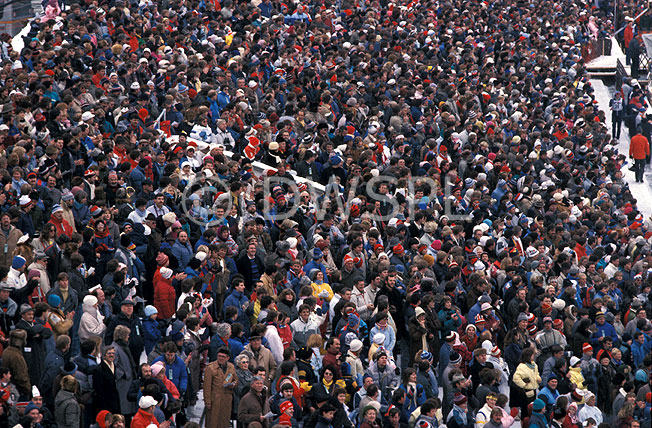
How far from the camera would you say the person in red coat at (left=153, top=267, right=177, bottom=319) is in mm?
15312

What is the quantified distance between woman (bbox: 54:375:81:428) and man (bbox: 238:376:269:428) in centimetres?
189

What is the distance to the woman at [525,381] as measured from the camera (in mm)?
15383

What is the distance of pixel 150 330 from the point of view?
47.2 feet

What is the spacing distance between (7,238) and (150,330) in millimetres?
2683

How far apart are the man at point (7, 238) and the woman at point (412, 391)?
5.62 metres

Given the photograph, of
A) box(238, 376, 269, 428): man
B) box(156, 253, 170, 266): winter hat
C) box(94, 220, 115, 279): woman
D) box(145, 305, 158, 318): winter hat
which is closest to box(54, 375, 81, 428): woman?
box(238, 376, 269, 428): man

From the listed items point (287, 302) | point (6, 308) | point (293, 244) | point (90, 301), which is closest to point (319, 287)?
point (287, 302)

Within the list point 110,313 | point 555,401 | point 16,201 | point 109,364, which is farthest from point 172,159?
point 555,401

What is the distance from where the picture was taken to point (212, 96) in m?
22.2

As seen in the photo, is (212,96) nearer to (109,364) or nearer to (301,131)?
(301,131)

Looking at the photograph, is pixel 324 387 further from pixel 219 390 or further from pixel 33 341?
pixel 33 341

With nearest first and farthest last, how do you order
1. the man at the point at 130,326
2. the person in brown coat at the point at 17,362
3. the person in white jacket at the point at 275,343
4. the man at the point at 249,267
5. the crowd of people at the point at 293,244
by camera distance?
1. the person in brown coat at the point at 17,362
2. the crowd of people at the point at 293,244
3. the man at the point at 130,326
4. the person in white jacket at the point at 275,343
5. the man at the point at 249,267

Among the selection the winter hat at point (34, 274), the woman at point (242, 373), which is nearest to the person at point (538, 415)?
the woman at point (242, 373)

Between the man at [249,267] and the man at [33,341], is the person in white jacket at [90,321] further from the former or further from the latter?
the man at [249,267]
